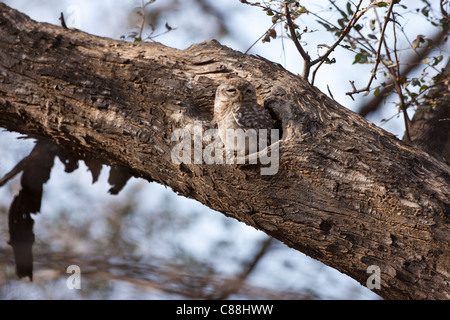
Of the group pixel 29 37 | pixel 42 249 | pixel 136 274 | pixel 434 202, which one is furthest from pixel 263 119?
pixel 42 249

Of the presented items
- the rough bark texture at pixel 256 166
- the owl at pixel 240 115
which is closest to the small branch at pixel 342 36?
the rough bark texture at pixel 256 166

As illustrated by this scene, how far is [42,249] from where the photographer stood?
4.25 m

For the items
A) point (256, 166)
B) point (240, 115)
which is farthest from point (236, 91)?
point (256, 166)

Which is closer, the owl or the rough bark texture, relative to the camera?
the rough bark texture

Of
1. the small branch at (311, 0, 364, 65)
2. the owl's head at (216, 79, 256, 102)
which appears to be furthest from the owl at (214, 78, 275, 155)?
the small branch at (311, 0, 364, 65)

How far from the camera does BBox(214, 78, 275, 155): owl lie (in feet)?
7.93

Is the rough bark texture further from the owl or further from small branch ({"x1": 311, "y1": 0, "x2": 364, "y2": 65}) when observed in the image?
small branch ({"x1": 311, "y1": 0, "x2": 364, "y2": 65})

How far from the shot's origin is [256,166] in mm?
2277

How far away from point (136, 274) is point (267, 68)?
2.35m

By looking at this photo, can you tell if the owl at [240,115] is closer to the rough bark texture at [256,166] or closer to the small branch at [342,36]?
the rough bark texture at [256,166]
